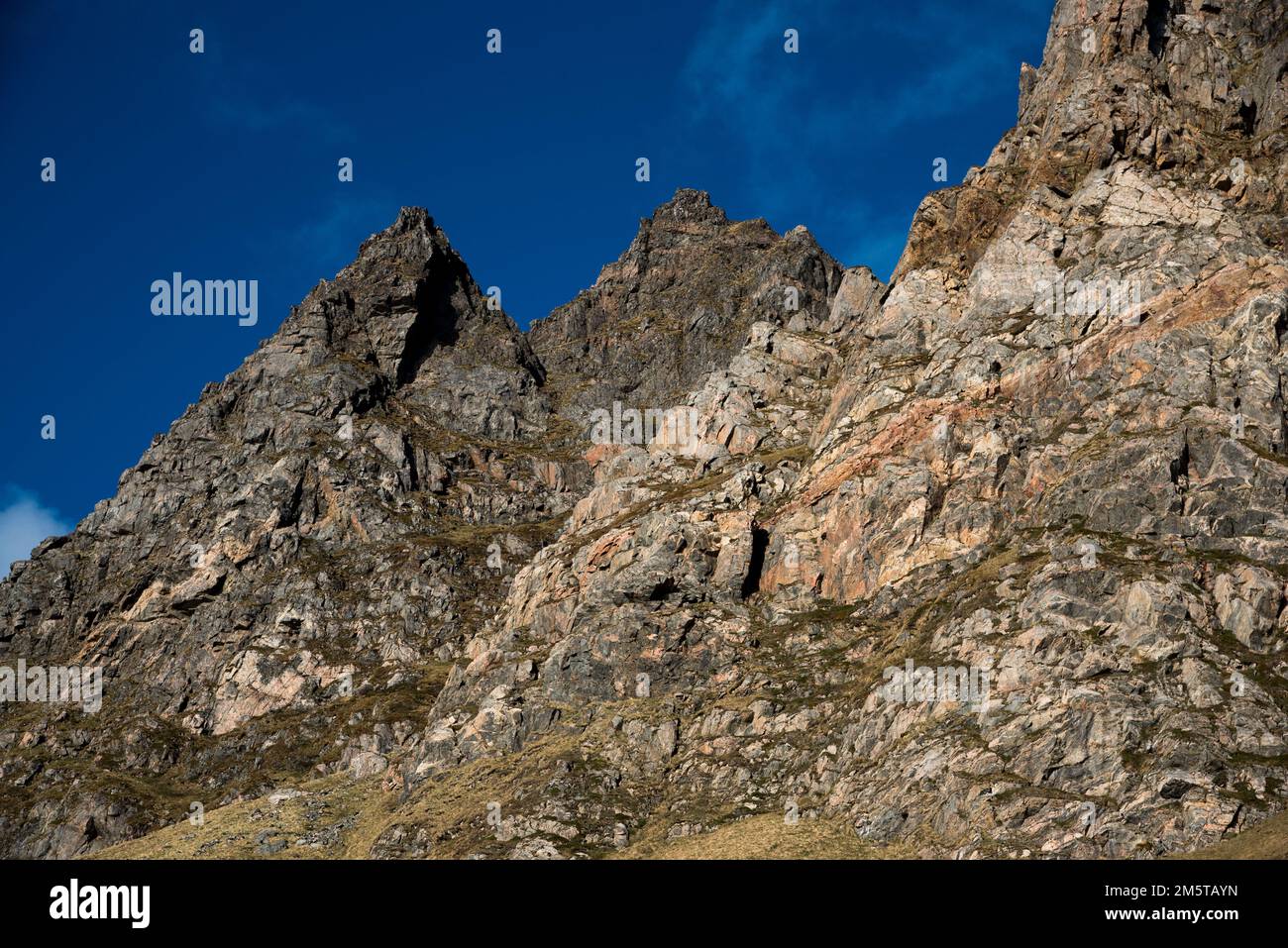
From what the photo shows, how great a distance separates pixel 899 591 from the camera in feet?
367

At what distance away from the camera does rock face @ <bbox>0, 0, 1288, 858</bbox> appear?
84250mm

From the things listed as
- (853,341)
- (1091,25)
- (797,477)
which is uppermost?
(1091,25)

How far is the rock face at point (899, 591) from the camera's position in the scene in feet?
276

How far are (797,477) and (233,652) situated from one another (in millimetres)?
87837

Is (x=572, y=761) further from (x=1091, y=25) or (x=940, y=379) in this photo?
(x=1091, y=25)
